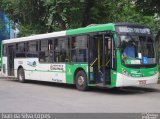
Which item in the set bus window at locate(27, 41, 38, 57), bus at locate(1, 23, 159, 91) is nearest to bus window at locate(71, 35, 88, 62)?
bus at locate(1, 23, 159, 91)

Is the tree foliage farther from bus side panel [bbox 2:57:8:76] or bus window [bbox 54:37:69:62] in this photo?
bus window [bbox 54:37:69:62]

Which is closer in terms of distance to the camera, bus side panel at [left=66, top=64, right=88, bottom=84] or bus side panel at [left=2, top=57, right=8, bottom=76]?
bus side panel at [left=66, top=64, right=88, bottom=84]

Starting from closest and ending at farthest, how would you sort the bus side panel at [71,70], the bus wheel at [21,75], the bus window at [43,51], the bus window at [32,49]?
the bus side panel at [71,70] < the bus window at [43,51] < the bus window at [32,49] < the bus wheel at [21,75]

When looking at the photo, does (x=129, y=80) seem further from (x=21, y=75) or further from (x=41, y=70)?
(x=21, y=75)

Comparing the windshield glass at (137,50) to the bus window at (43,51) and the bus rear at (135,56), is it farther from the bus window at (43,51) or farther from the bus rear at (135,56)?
the bus window at (43,51)

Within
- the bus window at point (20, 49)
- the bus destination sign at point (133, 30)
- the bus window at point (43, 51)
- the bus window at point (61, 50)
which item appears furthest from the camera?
the bus window at point (20, 49)

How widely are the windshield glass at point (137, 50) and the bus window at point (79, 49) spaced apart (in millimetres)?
2064

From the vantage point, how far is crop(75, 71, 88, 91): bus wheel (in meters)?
17.5

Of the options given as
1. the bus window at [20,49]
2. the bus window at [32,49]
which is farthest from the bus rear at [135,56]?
the bus window at [20,49]

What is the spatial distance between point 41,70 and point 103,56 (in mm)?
5549

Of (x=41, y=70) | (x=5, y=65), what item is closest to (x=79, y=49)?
(x=41, y=70)

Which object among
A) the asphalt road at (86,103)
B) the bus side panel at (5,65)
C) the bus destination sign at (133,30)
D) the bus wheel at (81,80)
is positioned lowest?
the asphalt road at (86,103)

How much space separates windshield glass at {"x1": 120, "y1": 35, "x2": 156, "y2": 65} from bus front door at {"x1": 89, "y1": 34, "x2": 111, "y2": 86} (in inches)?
27.8

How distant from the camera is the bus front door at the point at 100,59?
16.5m
